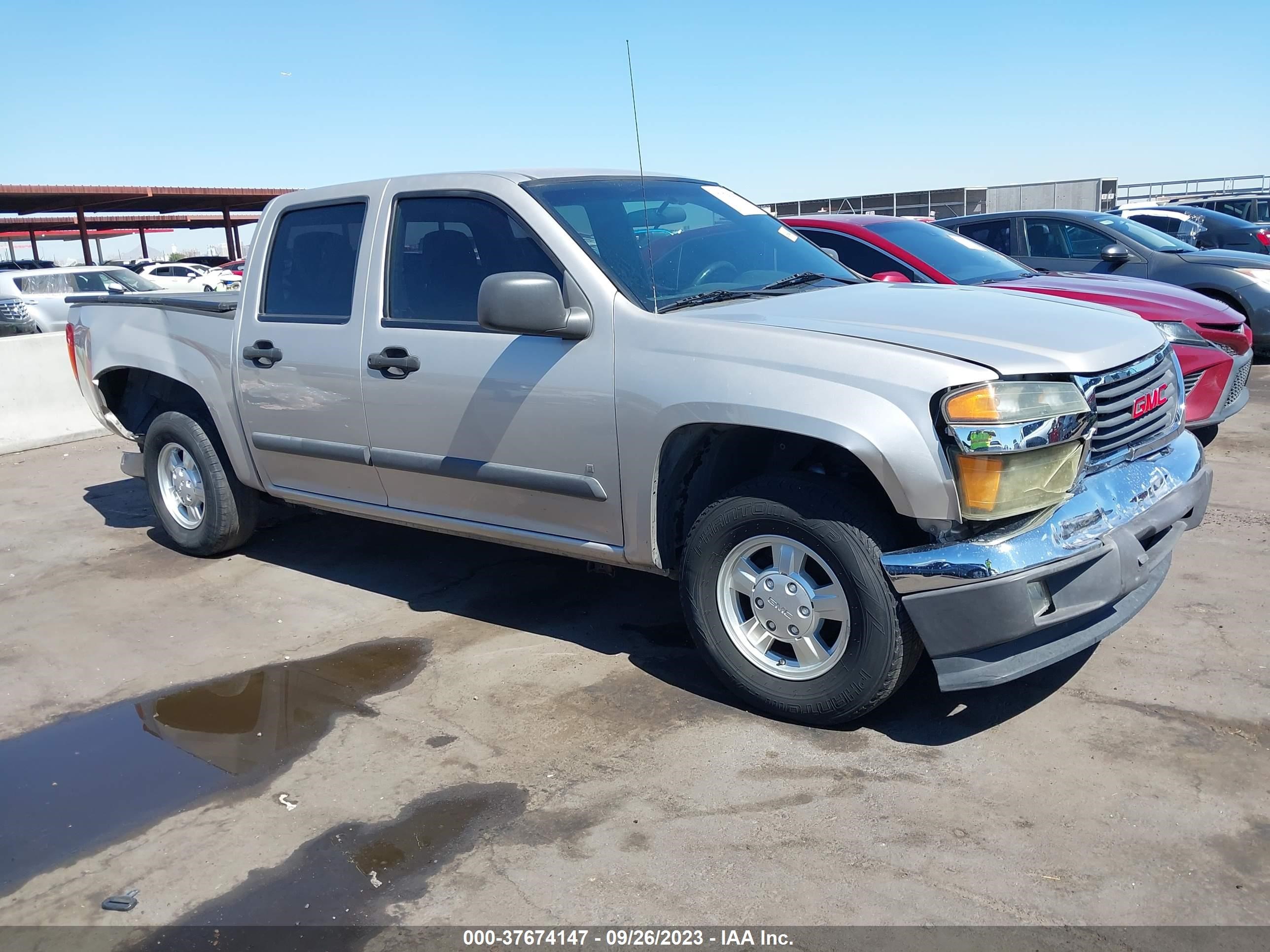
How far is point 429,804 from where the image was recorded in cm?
328

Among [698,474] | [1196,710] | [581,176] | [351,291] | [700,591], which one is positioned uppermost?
[581,176]

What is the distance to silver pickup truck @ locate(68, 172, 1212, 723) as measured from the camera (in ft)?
10.4

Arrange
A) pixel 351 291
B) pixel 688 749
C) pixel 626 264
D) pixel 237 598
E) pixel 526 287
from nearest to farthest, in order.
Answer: pixel 688 749 < pixel 526 287 < pixel 626 264 < pixel 351 291 < pixel 237 598

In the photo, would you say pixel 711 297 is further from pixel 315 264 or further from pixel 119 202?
pixel 119 202

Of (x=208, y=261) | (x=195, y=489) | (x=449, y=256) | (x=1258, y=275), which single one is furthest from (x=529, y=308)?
(x=208, y=261)

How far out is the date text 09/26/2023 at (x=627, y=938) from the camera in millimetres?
2564

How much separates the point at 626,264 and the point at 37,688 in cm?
294

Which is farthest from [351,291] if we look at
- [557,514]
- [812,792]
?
[812,792]

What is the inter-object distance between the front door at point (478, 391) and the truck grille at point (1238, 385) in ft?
15.3

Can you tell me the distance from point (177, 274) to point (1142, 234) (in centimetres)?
3130

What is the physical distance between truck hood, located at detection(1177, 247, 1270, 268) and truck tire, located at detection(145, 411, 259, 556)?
325 inches

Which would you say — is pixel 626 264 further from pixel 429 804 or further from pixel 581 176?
pixel 429 804

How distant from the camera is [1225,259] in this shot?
971cm

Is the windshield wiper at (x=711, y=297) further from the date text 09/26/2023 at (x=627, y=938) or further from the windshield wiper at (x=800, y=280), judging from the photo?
the date text 09/26/2023 at (x=627, y=938)
